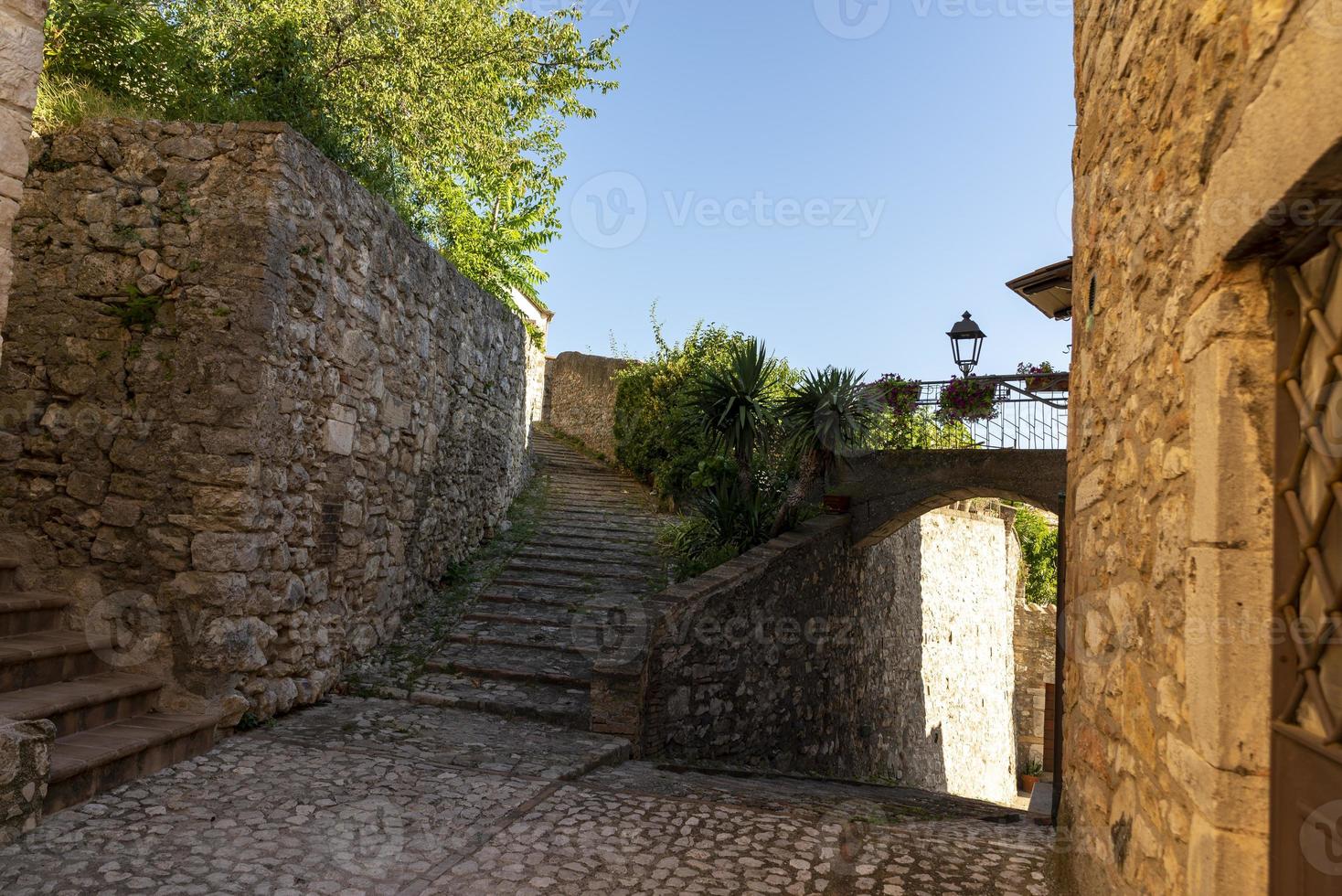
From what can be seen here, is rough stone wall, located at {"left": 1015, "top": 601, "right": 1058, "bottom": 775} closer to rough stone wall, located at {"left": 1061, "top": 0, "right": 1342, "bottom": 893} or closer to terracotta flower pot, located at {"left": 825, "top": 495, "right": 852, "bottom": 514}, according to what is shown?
terracotta flower pot, located at {"left": 825, "top": 495, "right": 852, "bottom": 514}

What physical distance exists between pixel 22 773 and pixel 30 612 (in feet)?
5.25

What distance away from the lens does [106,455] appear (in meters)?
4.74

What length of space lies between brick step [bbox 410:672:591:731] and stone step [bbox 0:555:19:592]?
234 cm

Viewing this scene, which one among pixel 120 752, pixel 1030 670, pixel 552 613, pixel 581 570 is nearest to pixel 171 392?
pixel 120 752

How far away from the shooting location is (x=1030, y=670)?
17.4 meters

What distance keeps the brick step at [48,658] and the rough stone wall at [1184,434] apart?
14.9 ft

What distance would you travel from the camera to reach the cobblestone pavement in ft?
10.3

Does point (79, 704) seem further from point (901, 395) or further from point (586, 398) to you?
point (586, 398)

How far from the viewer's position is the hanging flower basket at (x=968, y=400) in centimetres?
877

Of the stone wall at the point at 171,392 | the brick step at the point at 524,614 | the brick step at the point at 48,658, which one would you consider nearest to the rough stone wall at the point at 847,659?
the brick step at the point at 524,614

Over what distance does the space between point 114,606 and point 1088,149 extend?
202 inches

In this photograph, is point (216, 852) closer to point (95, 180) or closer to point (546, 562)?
point (95, 180)

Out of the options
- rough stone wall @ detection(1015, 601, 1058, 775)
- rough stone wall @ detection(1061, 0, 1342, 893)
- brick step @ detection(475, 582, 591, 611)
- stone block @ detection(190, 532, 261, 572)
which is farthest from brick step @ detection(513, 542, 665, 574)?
rough stone wall @ detection(1015, 601, 1058, 775)

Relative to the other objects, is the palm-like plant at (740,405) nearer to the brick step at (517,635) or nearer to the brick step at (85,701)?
the brick step at (517,635)
